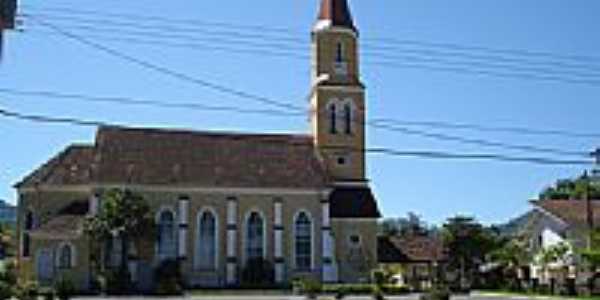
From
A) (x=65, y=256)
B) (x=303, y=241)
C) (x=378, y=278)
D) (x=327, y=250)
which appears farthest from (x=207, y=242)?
(x=378, y=278)

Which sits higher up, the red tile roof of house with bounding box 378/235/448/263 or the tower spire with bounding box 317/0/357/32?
the tower spire with bounding box 317/0/357/32

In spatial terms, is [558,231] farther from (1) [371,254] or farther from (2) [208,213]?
(2) [208,213]

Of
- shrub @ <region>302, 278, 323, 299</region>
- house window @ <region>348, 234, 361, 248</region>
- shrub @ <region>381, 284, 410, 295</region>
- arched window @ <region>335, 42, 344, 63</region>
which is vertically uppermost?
arched window @ <region>335, 42, 344, 63</region>

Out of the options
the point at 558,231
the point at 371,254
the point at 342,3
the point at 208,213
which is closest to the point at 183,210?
the point at 208,213

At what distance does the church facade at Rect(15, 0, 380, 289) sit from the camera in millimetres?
55281

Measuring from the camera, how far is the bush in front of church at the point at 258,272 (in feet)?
186

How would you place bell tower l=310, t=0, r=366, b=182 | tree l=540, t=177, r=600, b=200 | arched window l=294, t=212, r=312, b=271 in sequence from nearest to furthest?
arched window l=294, t=212, r=312, b=271 → bell tower l=310, t=0, r=366, b=182 → tree l=540, t=177, r=600, b=200

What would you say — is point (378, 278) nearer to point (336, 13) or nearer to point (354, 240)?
point (354, 240)

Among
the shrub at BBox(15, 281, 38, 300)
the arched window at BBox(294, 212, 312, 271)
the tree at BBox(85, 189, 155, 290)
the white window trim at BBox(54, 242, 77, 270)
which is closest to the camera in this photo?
the shrub at BBox(15, 281, 38, 300)

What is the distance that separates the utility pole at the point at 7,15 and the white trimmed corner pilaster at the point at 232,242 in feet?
127

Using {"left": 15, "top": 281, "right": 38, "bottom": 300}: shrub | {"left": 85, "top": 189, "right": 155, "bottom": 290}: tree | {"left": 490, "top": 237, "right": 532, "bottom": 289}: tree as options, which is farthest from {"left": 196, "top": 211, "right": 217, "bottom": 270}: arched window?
{"left": 15, "top": 281, "right": 38, "bottom": 300}: shrub

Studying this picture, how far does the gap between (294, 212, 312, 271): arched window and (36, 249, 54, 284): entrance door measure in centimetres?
1579

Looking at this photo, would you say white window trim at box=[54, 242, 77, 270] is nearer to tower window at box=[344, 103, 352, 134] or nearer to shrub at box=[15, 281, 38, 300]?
shrub at box=[15, 281, 38, 300]

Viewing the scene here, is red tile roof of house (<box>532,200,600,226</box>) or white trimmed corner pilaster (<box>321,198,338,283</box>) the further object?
red tile roof of house (<box>532,200,600,226</box>)
